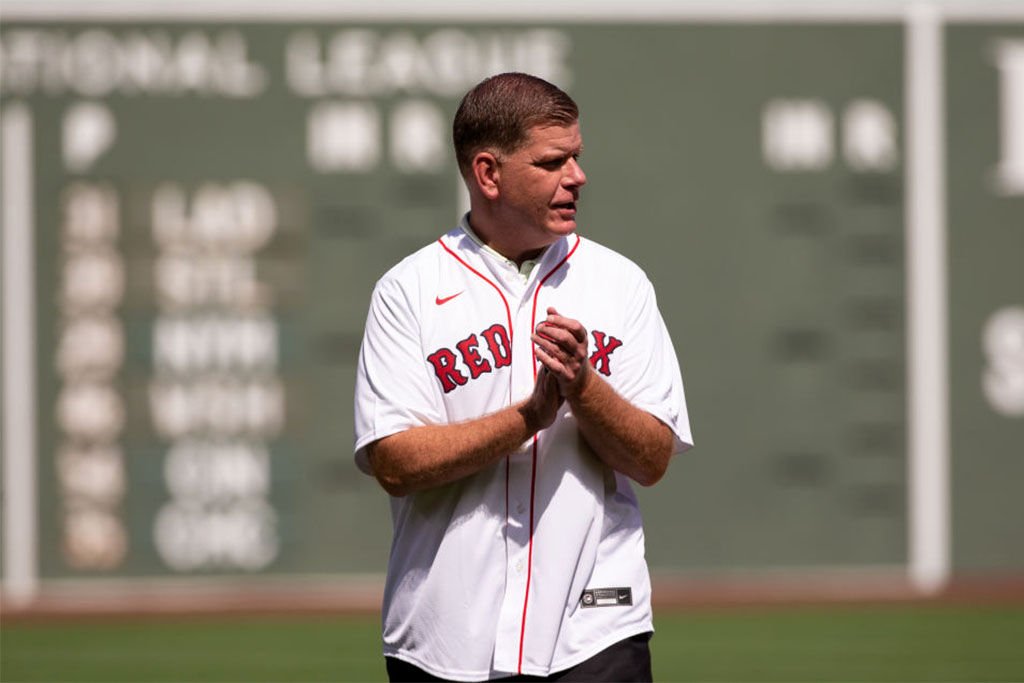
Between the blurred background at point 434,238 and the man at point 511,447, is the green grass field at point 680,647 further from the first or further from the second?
the man at point 511,447

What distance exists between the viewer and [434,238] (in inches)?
316

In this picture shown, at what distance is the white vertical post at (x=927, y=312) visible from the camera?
8.38 metres

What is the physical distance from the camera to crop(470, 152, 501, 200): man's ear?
2240 mm

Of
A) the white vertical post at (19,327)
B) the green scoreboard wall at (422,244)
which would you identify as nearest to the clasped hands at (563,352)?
the green scoreboard wall at (422,244)

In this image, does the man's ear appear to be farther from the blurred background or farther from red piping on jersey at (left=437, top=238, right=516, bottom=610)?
the blurred background

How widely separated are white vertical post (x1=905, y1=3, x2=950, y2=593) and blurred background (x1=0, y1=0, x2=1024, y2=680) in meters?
0.02

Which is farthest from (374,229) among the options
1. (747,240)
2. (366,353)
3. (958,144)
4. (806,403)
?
(366,353)

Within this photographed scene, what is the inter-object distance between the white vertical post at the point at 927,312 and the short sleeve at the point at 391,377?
658 centimetres

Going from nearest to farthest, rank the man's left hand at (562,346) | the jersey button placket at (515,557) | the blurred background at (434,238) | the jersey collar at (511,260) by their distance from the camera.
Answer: the man's left hand at (562,346) → the jersey button placket at (515,557) → the jersey collar at (511,260) → the blurred background at (434,238)

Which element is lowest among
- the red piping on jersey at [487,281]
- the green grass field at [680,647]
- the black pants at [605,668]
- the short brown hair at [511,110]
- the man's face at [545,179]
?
the green grass field at [680,647]

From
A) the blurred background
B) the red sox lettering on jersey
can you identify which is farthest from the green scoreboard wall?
the red sox lettering on jersey

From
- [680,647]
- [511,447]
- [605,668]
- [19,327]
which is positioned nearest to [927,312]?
[680,647]

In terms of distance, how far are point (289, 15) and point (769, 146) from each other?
2.87 m

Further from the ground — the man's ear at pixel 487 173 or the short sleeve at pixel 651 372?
the man's ear at pixel 487 173
